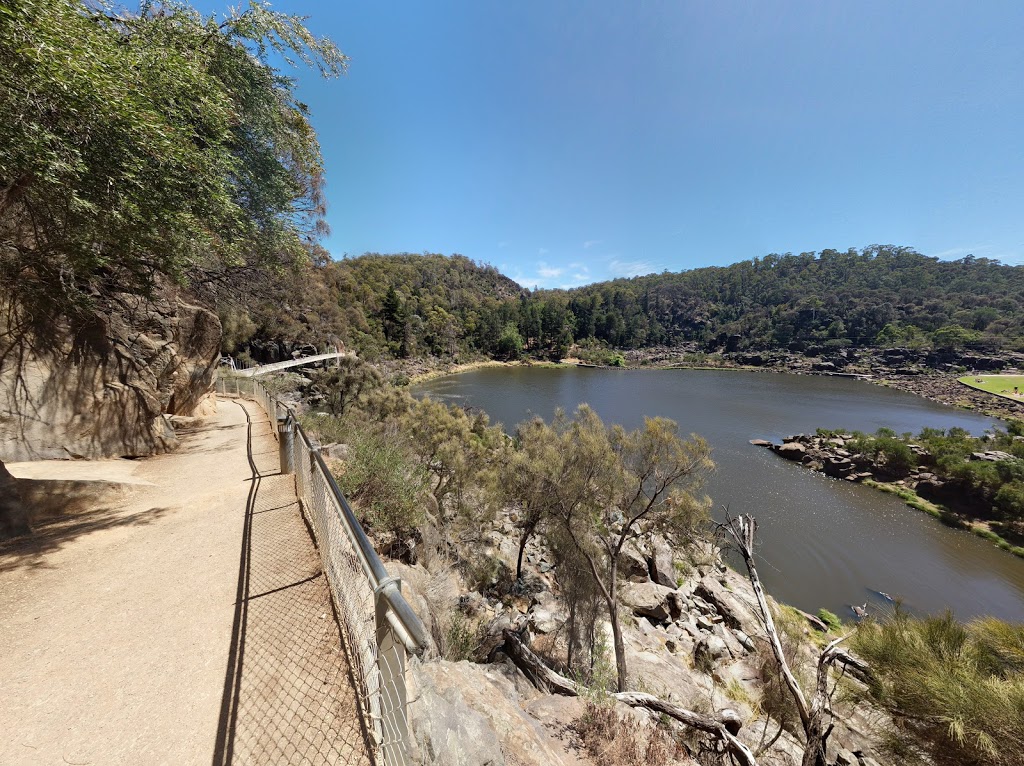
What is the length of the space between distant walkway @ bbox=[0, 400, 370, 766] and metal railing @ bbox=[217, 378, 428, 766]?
0.49ft

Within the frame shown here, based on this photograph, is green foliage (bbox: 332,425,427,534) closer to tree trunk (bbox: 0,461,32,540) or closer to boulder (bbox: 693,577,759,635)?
tree trunk (bbox: 0,461,32,540)

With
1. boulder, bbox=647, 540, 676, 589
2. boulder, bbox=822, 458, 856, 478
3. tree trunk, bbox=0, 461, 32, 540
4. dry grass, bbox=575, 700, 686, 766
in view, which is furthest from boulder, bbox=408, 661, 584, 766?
boulder, bbox=822, 458, 856, 478

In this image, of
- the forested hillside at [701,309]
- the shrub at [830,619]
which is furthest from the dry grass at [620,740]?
the forested hillside at [701,309]

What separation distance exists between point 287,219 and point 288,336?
39.5 m

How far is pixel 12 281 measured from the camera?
15.0ft

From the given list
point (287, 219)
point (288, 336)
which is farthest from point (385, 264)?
point (287, 219)

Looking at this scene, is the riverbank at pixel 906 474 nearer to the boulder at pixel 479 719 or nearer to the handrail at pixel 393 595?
the boulder at pixel 479 719

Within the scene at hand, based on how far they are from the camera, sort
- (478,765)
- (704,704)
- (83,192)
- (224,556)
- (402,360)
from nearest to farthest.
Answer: (478,765) → (83,192) → (224,556) → (704,704) → (402,360)

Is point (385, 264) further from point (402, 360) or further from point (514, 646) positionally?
point (514, 646)

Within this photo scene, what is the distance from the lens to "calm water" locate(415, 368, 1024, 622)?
49.6ft

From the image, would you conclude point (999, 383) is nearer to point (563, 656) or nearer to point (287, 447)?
point (563, 656)

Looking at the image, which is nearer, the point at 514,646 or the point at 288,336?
the point at 514,646

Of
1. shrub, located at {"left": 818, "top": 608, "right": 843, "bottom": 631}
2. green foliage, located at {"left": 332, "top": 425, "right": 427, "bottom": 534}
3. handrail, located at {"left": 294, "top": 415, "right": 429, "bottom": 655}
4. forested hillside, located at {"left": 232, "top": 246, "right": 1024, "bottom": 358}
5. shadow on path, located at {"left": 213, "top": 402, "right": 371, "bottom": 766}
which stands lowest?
shrub, located at {"left": 818, "top": 608, "right": 843, "bottom": 631}

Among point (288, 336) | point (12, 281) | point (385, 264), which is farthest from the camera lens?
point (385, 264)
